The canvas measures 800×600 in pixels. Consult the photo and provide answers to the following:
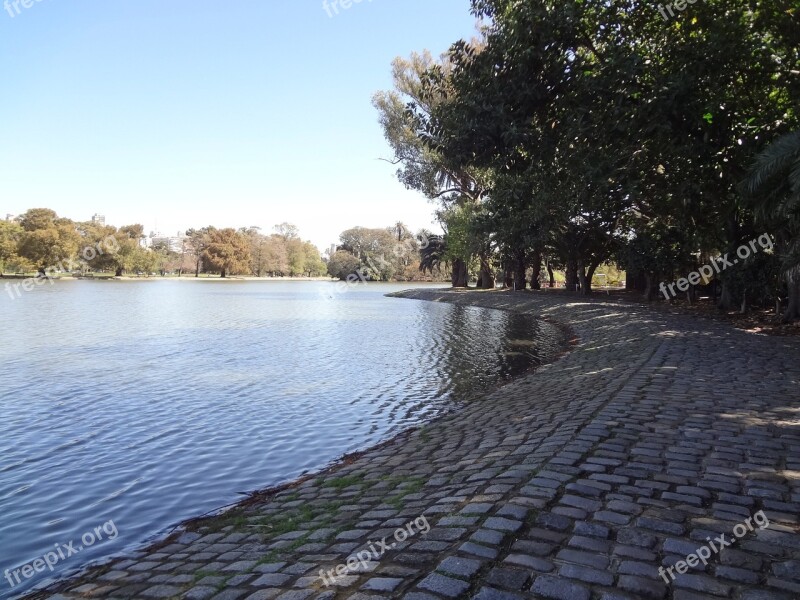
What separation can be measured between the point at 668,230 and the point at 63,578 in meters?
28.6

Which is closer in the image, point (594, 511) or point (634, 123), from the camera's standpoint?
point (594, 511)

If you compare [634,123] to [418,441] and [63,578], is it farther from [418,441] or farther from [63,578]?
[63,578]

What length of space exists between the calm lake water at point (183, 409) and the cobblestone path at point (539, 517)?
965 millimetres

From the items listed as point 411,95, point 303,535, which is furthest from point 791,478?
point 411,95

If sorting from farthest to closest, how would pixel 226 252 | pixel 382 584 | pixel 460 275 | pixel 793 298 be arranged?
pixel 226 252 < pixel 460 275 < pixel 793 298 < pixel 382 584

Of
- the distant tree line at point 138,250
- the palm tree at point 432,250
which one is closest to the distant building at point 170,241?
the distant tree line at point 138,250

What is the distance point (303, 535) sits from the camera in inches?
170

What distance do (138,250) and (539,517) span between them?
105 m

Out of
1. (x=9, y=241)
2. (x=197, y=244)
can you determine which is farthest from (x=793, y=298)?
(x=197, y=244)

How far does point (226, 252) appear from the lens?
113188 mm

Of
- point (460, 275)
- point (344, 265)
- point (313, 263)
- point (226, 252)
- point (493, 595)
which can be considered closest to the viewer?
point (493, 595)

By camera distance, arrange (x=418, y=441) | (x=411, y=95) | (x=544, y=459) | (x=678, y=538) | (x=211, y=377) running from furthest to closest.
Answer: (x=411, y=95) → (x=211, y=377) → (x=418, y=441) → (x=544, y=459) → (x=678, y=538)

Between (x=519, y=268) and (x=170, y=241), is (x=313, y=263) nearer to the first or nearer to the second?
(x=170, y=241)

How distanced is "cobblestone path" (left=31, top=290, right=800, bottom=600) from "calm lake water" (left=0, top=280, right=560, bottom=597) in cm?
97
